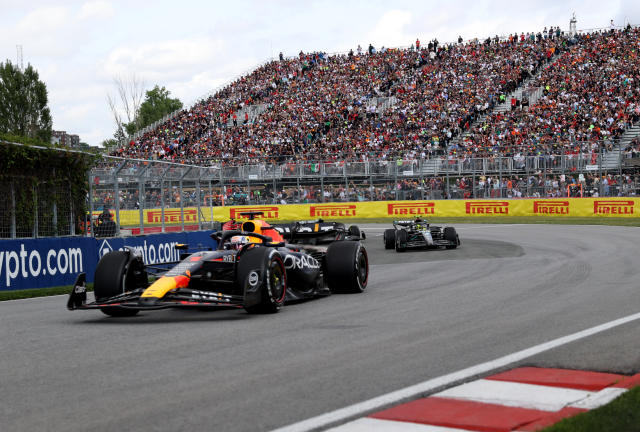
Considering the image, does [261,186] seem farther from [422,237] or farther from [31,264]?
[31,264]

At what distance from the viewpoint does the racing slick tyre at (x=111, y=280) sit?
884 centimetres

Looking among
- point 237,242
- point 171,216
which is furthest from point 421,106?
point 237,242

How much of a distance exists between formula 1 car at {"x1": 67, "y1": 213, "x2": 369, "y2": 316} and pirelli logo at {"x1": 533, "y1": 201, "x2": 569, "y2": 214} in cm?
2711

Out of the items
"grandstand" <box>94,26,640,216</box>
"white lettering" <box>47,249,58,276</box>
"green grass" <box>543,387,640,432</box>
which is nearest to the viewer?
"green grass" <box>543,387,640,432</box>

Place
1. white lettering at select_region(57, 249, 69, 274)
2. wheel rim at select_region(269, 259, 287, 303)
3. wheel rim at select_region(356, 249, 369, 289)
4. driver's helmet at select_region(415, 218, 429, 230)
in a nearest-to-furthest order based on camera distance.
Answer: wheel rim at select_region(269, 259, 287, 303), wheel rim at select_region(356, 249, 369, 289), white lettering at select_region(57, 249, 69, 274), driver's helmet at select_region(415, 218, 429, 230)

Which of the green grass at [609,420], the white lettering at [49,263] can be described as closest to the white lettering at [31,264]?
the white lettering at [49,263]

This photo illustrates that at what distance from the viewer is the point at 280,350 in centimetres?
653

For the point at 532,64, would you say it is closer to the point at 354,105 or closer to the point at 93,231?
the point at 354,105

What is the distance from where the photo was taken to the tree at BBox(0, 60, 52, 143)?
5541 centimetres

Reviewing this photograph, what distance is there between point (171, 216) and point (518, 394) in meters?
15.0

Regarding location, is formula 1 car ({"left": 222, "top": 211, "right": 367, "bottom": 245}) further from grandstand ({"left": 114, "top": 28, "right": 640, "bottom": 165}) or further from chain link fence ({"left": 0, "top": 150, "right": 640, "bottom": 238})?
grandstand ({"left": 114, "top": 28, "right": 640, "bottom": 165})

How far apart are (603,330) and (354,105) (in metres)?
43.3

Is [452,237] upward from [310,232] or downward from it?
downward

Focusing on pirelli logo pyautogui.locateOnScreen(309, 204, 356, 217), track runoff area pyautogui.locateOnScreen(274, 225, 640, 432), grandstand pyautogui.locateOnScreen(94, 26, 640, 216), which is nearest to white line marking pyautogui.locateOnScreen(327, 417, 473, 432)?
track runoff area pyautogui.locateOnScreen(274, 225, 640, 432)
